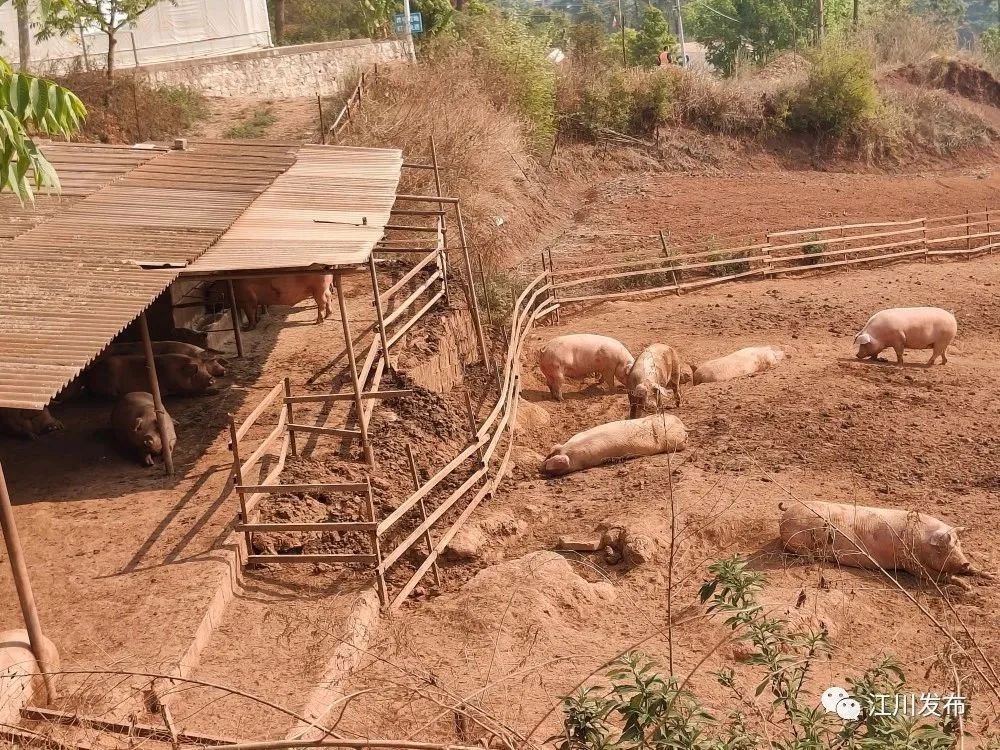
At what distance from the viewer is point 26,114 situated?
541cm

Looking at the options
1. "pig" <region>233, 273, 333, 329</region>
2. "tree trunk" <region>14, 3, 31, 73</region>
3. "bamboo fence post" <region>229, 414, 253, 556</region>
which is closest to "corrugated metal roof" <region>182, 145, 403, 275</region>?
"pig" <region>233, 273, 333, 329</region>

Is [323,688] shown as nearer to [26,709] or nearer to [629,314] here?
[26,709]

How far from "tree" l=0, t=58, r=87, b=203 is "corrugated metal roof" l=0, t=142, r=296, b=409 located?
190 cm

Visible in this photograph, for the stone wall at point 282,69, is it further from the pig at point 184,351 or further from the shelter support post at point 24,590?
A: the shelter support post at point 24,590

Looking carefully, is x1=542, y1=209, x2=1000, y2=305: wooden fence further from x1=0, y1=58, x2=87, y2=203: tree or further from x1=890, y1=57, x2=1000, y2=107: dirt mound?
x1=890, y1=57, x2=1000, y2=107: dirt mound

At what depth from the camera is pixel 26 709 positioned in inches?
224

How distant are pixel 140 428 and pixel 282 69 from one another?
21.1 metres

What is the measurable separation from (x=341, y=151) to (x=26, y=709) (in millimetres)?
10132

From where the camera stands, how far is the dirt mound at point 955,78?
38062mm

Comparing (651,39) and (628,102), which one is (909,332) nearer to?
(628,102)

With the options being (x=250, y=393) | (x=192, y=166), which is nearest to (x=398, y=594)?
(x=250, y=393)

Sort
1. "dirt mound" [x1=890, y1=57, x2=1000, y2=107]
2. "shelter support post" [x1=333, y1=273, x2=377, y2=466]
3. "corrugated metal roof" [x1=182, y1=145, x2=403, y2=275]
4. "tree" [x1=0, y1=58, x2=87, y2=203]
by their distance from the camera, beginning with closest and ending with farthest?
1. "tree" [x1=0, y1=58, x2=87, y2=203]
2. "corrugated metal roof" [x1=182, y1=145, x2=403, y2=275]
3. "shelter support post" [x1=333, y1=273, x2=377, y2=466]
4. "dirt mound" [x1=890, y1=57, x2=1000, y2=107]

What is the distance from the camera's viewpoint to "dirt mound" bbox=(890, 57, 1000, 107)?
38062 millimetres

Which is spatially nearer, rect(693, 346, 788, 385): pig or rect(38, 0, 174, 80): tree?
rect(693, 346, 788, 385): pig
